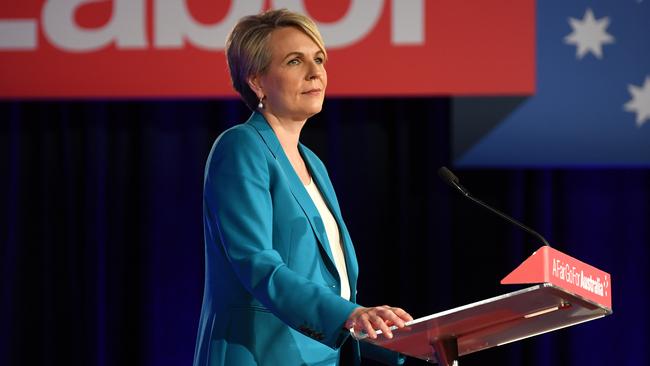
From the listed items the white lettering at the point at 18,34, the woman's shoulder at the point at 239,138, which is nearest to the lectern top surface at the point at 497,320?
the woman's shoulder at the point at 239,138

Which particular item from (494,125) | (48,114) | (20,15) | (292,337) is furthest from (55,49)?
(292,337)

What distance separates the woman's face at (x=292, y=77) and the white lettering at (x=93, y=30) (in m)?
1.96

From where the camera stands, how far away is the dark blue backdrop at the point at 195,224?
157 inches

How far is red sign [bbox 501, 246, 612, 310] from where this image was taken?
4.54 ft

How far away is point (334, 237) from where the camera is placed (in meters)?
1.86

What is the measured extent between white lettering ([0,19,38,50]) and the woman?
206 centimetres

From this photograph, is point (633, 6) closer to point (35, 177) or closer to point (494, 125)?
point (494, 125)

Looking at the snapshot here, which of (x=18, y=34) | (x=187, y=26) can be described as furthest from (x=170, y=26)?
(x=18, y=34)

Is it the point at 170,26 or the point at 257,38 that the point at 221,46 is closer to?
the point at 170,26

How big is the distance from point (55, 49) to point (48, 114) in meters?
0.50

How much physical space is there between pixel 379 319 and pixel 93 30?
261 cm

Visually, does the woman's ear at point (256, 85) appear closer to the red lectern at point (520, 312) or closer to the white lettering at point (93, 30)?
the red lectern at point (520, 312)

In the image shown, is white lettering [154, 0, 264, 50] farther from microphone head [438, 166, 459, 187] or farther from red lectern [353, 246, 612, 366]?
red lectern [353, 246, 612, 366]

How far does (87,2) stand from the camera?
3797 millimetres
